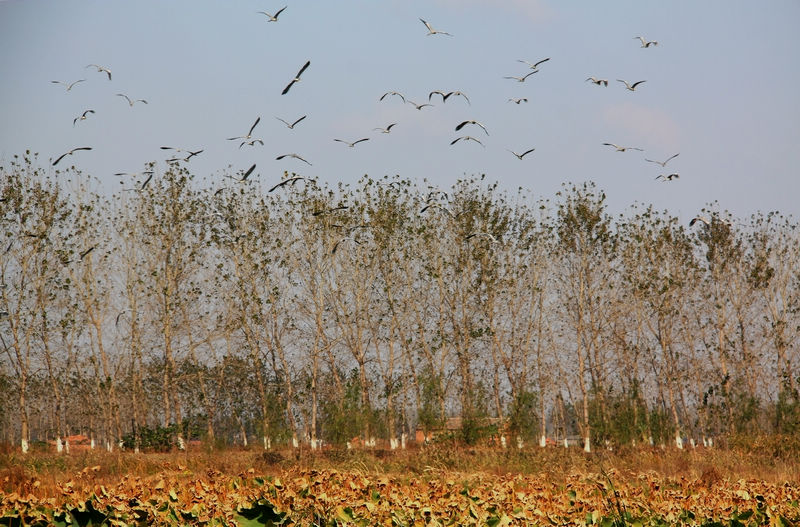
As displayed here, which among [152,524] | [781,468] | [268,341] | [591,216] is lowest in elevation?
[781,468]

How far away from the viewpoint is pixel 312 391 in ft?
90.6

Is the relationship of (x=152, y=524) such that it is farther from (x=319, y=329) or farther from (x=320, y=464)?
(x=319, y=329)

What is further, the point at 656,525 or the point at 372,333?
the point at 372,333

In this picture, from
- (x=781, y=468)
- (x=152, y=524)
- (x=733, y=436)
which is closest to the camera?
(x=152, y=524)

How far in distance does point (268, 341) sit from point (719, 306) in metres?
18.3

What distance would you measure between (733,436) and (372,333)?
499 inches

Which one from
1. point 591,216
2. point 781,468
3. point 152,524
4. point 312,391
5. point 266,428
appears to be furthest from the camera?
point 591,216

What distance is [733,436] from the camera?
22594mm

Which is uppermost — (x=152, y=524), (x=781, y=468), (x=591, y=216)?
(x=591, y=216)

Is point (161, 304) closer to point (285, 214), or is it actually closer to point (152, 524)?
point (285, 214)

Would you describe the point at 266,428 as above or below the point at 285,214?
below

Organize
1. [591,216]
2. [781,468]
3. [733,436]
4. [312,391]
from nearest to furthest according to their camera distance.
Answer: [781,468] → [733,436] → [312,391] → [591,216]

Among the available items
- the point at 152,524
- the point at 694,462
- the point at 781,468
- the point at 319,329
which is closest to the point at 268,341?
the point at 319,329

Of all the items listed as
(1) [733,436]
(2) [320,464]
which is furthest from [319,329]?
(1) [733,436]
